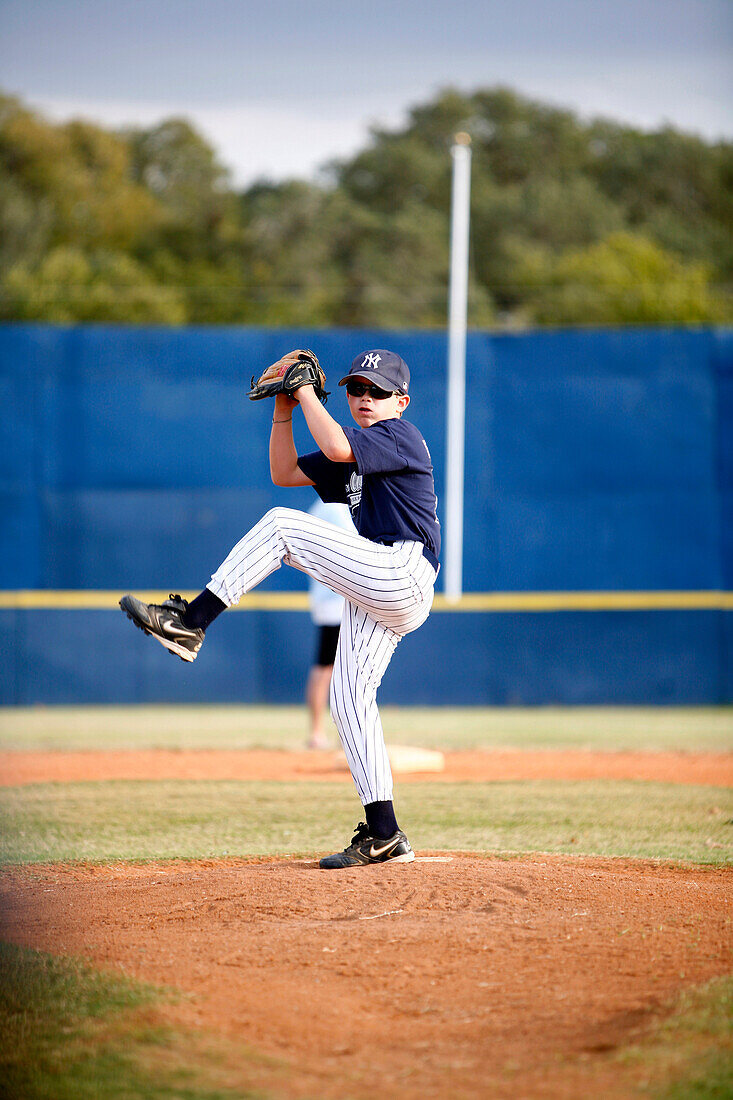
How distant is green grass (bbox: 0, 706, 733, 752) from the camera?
8.41m

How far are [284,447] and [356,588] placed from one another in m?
0.52

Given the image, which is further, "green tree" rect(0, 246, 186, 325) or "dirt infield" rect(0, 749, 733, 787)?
"green tree" rect(0, 246, 186, 325)

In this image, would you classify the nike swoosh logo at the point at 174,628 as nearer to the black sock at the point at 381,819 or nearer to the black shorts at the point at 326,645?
the black sock at the point at 381,819

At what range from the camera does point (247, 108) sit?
39.6 metres

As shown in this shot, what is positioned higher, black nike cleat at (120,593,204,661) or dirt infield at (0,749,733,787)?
black nike cleat at (120,593,204,661)

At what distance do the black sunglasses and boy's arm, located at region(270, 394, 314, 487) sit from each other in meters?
0.19

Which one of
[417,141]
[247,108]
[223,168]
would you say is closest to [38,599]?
[247,108]

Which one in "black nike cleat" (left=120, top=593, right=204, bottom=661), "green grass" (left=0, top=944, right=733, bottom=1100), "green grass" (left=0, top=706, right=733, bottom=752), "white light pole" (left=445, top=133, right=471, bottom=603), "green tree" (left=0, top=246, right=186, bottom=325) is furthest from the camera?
→ "green tree" (left=0, top=246, right=186, bottom=325)

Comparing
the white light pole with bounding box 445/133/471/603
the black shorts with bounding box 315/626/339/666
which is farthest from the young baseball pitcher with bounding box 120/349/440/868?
the white light pole with bounding box 445/133/471/603

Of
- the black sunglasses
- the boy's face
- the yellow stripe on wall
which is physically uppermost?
the black sunglasses

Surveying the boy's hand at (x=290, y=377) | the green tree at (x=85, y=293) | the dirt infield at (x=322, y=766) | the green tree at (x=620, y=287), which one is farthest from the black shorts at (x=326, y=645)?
the green tree at (x=620, y=287)

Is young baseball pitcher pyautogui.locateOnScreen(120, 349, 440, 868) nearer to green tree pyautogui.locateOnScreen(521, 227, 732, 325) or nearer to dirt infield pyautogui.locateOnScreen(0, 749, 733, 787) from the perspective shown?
dirt infield pyautogui.locateOnScreen(0, 749, 733, 787)

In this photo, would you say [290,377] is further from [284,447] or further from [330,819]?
[330,819]

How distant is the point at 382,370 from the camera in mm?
3654
